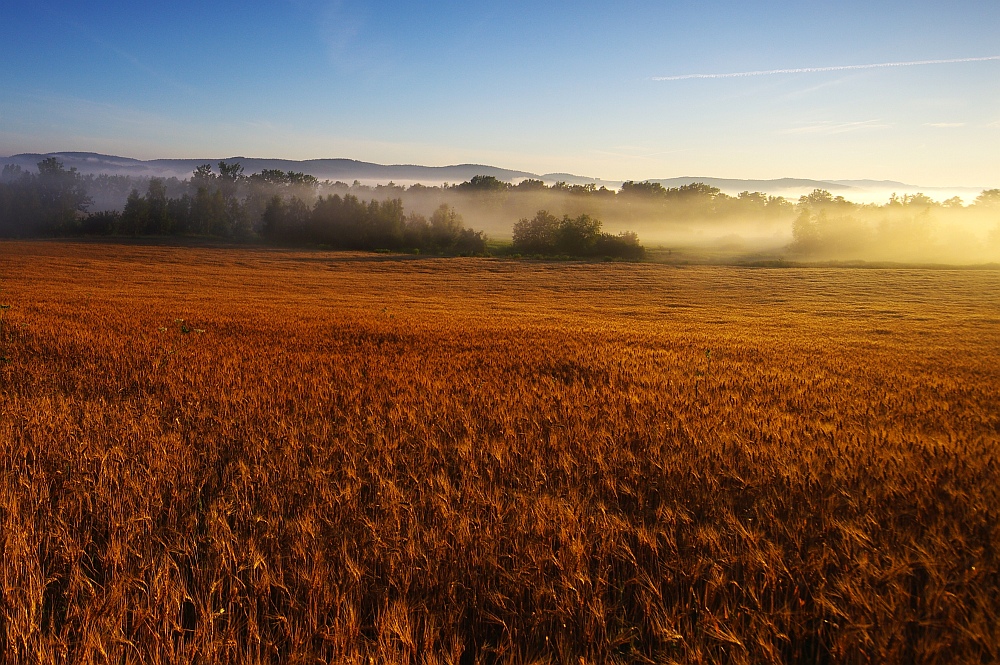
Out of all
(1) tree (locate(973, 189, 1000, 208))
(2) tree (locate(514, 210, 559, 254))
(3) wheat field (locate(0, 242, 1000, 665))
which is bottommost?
(3) wheat field (locate(0, 242, 1000, 665))

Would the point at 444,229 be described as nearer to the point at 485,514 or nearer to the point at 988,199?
the point at 485,514

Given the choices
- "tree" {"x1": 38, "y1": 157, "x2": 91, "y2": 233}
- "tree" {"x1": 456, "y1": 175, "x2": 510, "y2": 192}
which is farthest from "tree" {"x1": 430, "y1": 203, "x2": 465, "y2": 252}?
"tree" {"x1": 456, "y1": 175, "x2": 510, "y2": 192}

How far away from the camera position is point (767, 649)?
2.12 meters

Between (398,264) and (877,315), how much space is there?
145ft

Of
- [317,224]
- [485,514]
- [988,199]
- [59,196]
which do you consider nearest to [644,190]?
[988,199]

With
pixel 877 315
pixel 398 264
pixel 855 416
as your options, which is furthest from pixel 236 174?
pixel 855 416

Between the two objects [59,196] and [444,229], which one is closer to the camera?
[444,229]

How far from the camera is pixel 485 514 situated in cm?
328

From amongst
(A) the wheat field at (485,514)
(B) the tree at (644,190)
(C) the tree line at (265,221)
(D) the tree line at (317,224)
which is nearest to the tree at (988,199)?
(B) the tree at (644,190)

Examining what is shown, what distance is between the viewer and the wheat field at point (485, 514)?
2.26 m

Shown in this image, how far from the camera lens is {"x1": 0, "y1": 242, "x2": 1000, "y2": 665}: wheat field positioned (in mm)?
2256

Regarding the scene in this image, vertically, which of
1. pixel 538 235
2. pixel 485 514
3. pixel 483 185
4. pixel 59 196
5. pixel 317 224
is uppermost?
pixel 483 185

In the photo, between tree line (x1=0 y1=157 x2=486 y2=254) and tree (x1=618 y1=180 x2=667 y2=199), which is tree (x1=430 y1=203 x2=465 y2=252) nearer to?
tree line (x1=0 y1=157 x2=486 y2=254)

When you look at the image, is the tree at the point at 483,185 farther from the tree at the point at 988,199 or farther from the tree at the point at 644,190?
the tree at the point at 988,199
